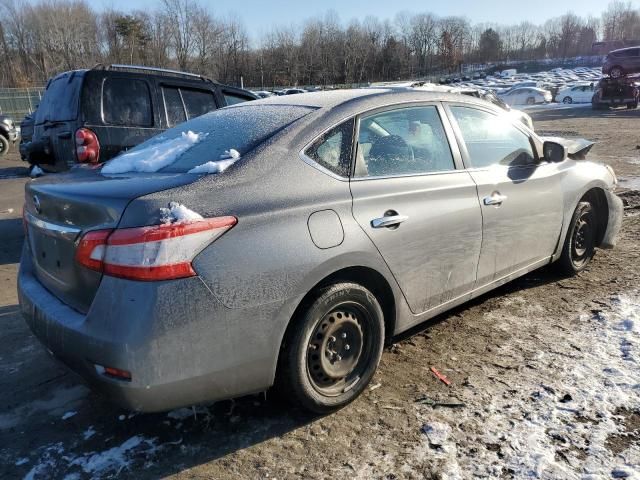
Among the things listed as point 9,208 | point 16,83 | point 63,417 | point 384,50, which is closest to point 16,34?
point 16,83

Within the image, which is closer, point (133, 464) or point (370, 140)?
point (133, 464)

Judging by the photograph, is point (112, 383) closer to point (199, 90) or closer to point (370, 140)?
point (370, 140)

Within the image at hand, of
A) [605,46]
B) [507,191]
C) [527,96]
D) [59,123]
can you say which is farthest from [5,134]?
[605,46]

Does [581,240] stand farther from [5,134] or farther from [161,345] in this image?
[5,134]

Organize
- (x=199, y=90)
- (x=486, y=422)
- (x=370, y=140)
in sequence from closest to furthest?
1. (x=486, y=422)
2. (x=370, y=140)
3. (x=199, y=90)

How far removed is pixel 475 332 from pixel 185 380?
7.37ft

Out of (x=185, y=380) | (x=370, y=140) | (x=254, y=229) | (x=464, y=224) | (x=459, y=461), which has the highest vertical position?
(x=370, y=140)

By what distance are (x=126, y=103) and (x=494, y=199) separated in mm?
4816

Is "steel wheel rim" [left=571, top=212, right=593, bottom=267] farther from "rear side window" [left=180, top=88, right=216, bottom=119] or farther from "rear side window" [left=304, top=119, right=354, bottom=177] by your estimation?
"rear side window" [left=180, top=88, right=216, bottom=119]

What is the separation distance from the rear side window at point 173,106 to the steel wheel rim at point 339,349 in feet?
15.9

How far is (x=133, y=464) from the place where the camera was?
2430 mm

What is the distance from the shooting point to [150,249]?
2102mm

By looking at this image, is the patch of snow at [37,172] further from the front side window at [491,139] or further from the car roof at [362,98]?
the front side window at [491,139]

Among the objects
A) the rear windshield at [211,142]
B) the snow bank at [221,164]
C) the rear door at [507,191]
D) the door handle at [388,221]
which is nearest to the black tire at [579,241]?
the rear door at [507,191]
